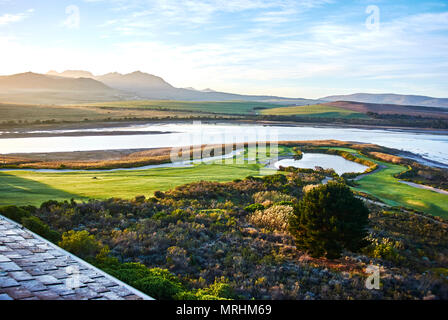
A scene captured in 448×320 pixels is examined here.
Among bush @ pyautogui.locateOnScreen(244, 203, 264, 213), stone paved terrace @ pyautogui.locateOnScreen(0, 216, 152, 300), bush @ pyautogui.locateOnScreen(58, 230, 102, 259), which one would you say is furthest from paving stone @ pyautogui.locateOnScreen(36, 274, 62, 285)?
bush @ pyautogui.locateOnScreen(244, 203, 264, 213)

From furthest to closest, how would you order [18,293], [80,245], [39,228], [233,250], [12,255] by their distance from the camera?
[233,250] → [39,228] → [80,245] → [12,255] → [18,293]

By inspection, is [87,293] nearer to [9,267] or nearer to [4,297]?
[4,297]

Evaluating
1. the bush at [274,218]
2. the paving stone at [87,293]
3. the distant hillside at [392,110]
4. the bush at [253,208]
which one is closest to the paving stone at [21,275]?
the paving stone at [87,293]

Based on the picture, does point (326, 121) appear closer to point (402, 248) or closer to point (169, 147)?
point (169, 147)

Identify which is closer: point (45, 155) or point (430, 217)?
point (430, 217)

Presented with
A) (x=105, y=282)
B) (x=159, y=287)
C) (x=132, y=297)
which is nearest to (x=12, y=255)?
(x=105, y=282)

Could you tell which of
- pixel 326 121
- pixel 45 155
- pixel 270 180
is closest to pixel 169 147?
pixel 45 155

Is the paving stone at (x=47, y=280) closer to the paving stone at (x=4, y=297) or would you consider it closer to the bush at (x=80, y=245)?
the paving stone at (x=4, y=297)
